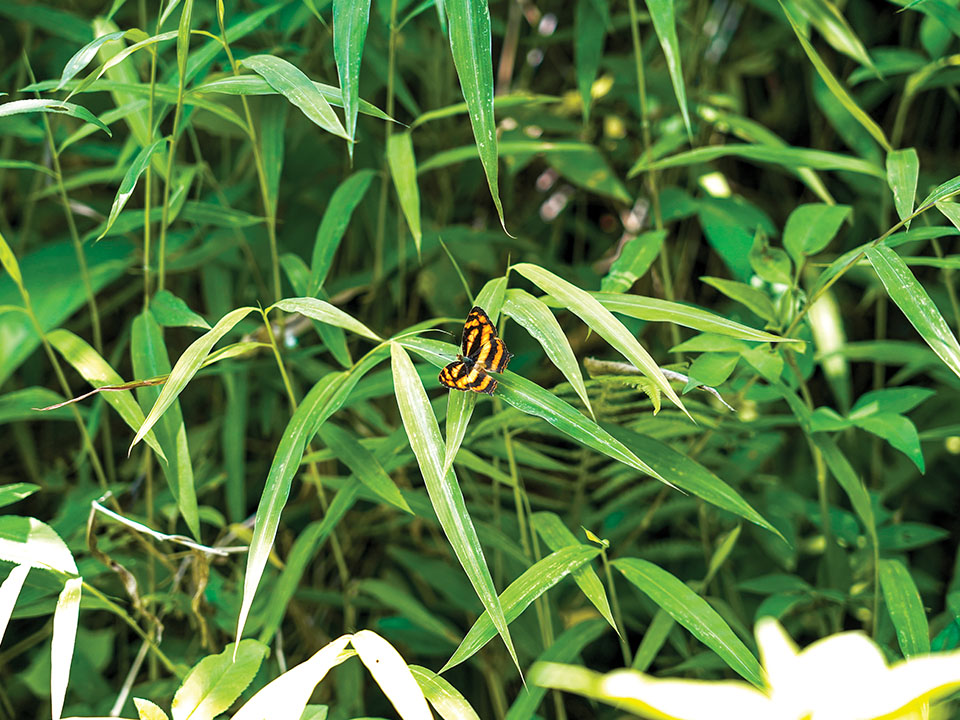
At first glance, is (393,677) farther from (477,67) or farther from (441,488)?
(477,67)

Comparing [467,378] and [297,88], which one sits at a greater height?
[297,88]

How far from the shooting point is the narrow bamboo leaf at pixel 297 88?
518 millimetres

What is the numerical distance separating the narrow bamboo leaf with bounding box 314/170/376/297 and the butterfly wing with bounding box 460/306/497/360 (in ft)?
0.77

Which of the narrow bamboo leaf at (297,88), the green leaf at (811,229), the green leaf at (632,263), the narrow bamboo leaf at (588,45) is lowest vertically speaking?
the green leaf at (632,263)

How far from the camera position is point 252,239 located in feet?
3.12

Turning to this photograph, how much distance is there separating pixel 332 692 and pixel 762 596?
1.79ft

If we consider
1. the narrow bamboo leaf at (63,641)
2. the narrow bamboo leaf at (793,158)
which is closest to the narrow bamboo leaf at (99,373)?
the narrow bamboo leaf at (63,641)

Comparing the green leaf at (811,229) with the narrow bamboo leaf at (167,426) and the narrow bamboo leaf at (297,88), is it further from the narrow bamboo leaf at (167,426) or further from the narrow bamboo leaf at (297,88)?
the narrow bamboo leaf at (167,426)

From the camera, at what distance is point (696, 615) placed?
0.58 metres

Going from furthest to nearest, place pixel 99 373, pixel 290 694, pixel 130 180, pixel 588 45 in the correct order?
pixel 588 45 < pixel 99 373 < pixel 130 180 < pixel 290 694

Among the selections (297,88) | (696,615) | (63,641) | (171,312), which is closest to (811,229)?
(696,615)

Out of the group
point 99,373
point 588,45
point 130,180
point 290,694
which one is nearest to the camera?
point 290,694

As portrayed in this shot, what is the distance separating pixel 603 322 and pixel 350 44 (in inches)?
9.8

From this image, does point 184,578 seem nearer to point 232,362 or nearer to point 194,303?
point 232,362
